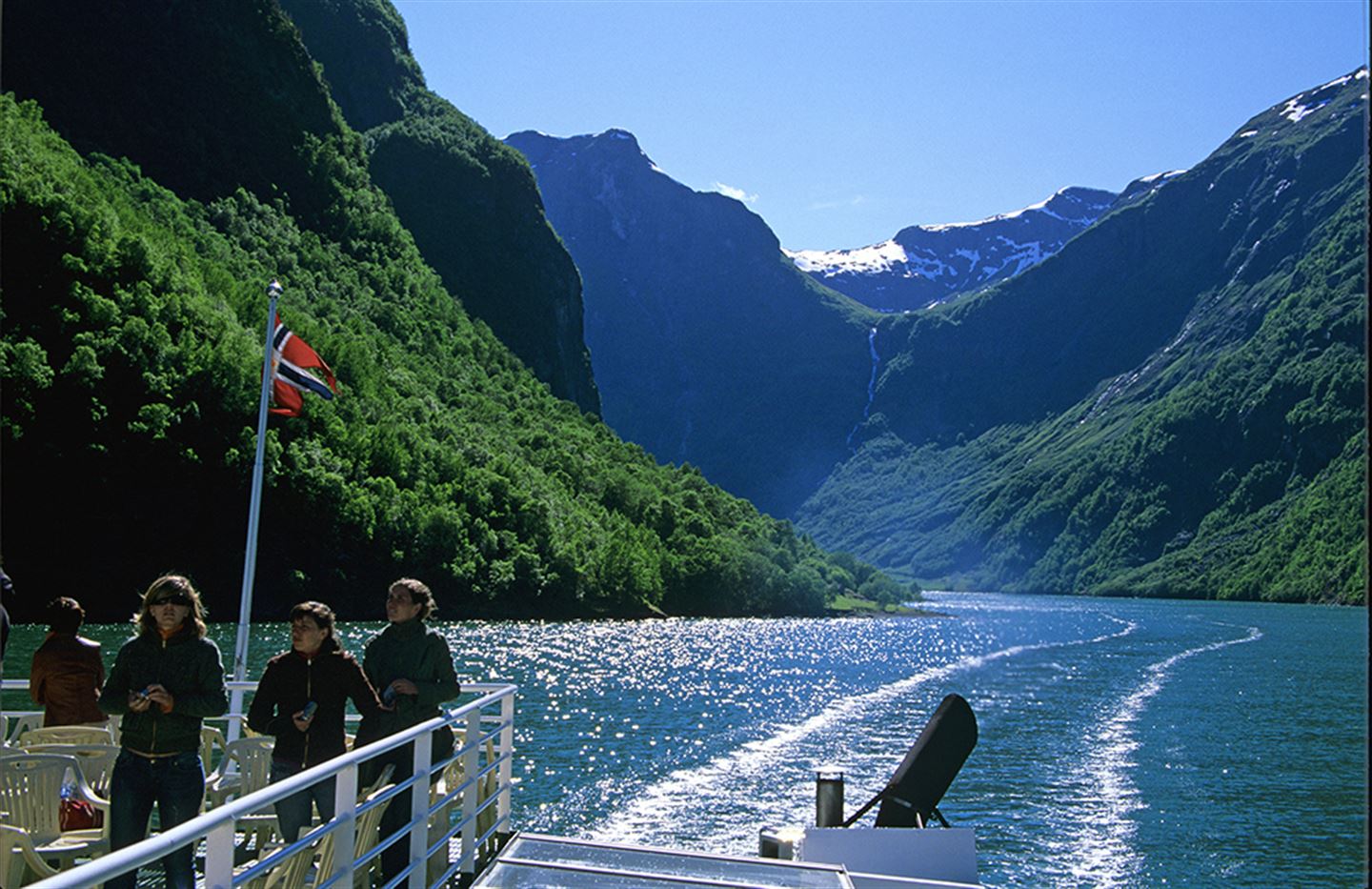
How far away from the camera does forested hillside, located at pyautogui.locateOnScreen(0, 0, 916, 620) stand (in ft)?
244

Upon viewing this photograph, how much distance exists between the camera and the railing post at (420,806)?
8070 millimetres

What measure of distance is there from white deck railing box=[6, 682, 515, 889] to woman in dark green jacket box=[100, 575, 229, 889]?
1.55 ft

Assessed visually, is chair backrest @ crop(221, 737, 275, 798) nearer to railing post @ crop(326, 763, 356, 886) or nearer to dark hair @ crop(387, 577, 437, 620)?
dark hair @ crop(387, 577, 437, 620)

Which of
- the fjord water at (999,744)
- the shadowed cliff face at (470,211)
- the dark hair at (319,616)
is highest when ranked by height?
the shadowed cliff face at (470,211)

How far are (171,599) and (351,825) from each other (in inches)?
71.2

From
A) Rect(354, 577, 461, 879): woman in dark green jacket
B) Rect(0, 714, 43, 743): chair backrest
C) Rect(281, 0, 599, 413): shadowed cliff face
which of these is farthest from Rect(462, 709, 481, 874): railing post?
Rect(281, 0, 599, 413): shadowed cliff face

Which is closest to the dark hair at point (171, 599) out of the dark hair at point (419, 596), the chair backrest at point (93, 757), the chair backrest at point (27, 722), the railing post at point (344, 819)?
the railing post at point (344, 819)

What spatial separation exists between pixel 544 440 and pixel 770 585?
3050 centimetres

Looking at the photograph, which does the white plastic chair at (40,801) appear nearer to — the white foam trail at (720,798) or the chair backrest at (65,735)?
the chair backrest at (65,735)

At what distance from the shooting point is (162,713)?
7.09m

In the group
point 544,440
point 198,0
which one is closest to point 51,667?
point 544,440

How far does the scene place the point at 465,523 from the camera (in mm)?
96125

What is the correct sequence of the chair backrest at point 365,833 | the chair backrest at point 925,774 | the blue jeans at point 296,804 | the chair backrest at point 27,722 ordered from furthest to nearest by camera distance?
the chair backrest at point 925,774, the chair backrest at point 27,722, the blue jeans at point 296,804, the chair backrest at point 365,833

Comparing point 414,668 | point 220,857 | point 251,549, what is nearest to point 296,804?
point 414,668
